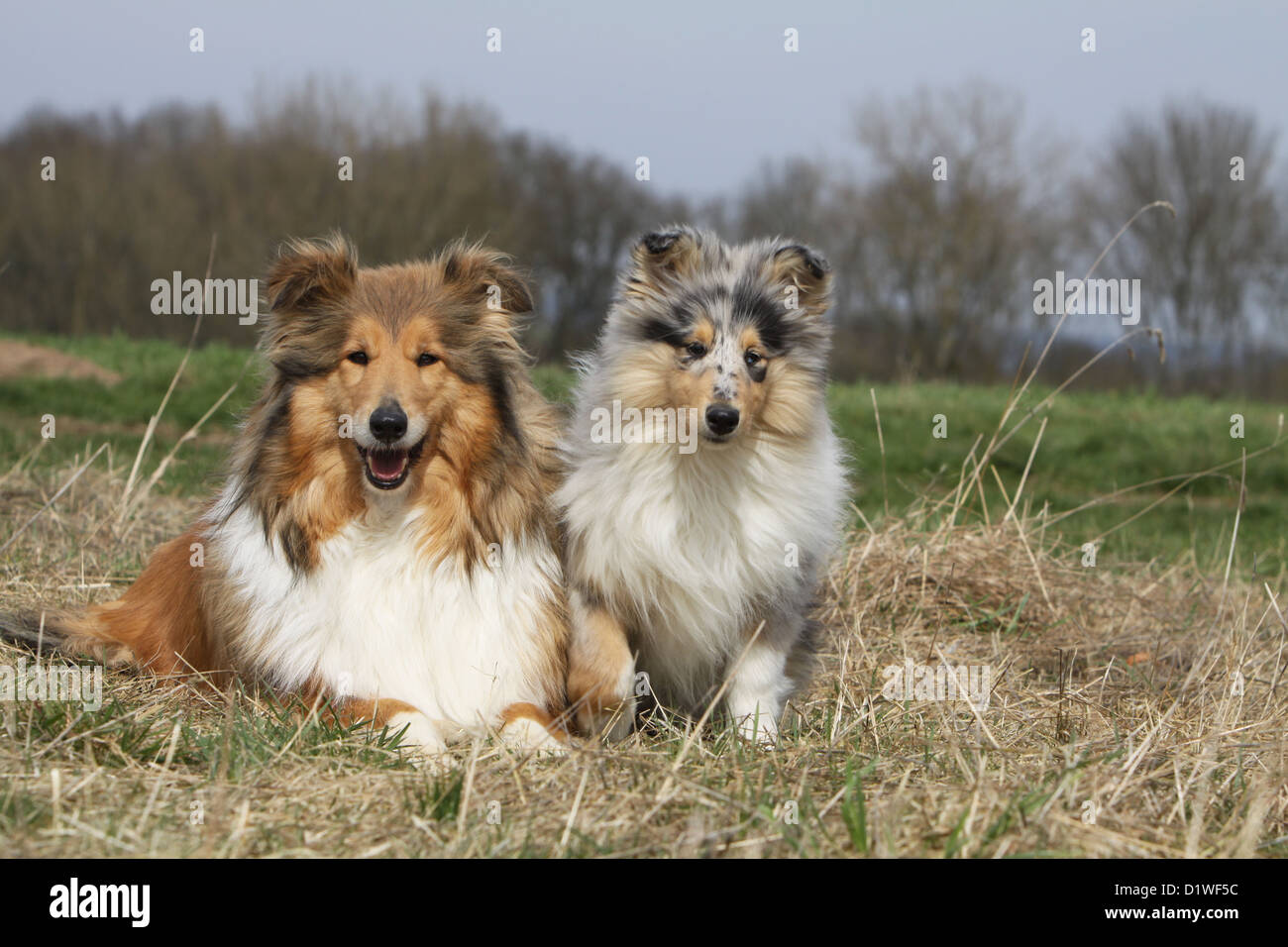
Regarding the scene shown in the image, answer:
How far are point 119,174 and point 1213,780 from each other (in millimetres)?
36172

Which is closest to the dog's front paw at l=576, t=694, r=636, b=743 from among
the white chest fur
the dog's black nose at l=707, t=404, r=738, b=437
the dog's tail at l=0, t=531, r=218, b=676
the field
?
the field

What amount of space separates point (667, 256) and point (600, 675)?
5.33 feet

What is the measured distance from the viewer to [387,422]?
12.6 feet

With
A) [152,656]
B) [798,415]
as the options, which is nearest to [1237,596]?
[798,415]

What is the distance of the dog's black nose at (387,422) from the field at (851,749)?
103cm

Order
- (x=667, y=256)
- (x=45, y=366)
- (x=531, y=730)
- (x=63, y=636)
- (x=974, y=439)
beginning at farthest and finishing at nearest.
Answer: (x=45, y=366) < (x=974, y=439) < (x=63, y=636) < (x=667, y=256) < (x=531, y=730)

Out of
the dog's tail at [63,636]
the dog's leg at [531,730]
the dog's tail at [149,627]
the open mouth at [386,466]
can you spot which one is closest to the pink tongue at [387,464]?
the open mouth at [386,466]

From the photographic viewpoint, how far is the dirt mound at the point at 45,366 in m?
14.3

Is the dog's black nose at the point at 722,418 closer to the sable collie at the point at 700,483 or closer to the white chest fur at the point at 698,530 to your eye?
the sable collie at the point at 700,483

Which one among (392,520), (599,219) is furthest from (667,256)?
(599,219)

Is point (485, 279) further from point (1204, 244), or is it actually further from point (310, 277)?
point (1204, 244)

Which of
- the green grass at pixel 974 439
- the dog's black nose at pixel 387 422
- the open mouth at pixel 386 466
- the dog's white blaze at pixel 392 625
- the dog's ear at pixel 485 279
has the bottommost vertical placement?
the green grass at pixel 974 439

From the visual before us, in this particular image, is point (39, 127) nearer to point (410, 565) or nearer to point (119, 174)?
point (119, 174)

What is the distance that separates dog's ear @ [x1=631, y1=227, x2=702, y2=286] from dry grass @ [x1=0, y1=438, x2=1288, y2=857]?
1732 mm
